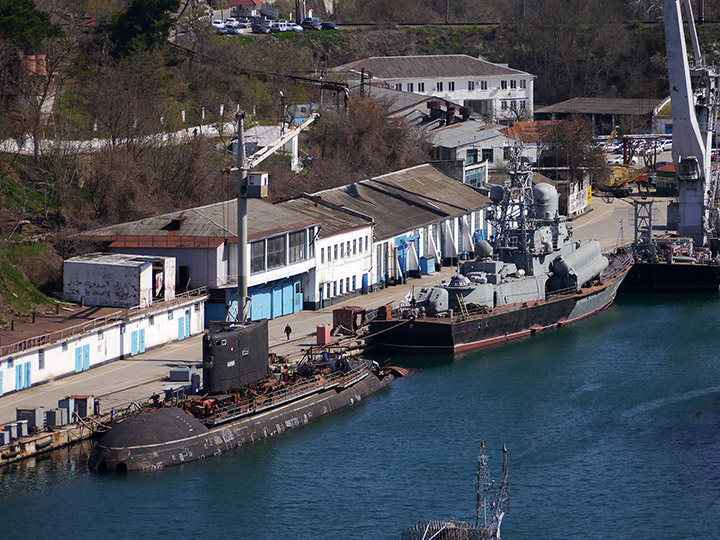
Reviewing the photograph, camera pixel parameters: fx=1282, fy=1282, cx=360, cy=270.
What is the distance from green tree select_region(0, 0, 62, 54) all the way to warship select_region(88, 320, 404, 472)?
40804 millimetres

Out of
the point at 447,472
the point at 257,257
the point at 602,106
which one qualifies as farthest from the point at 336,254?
the point at 602,106

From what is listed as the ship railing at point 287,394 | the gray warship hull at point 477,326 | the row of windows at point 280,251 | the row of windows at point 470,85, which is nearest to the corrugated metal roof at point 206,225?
the row of windows at point 280,251

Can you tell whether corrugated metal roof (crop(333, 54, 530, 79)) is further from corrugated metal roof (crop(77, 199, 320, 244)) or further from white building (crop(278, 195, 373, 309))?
corrugated metal roof (crop(77, 199, 320, 244))

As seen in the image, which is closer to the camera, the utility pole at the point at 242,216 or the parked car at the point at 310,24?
the utility pole at the point at 242,216

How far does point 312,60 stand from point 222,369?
112633 mm

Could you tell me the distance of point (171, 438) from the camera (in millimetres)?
48156

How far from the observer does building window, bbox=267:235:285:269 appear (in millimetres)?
69500

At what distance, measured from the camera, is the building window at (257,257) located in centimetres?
6788

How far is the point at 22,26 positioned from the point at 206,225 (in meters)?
29.0

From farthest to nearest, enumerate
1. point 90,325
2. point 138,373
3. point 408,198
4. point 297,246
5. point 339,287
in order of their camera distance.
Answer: point 408,198, point 339,287, point 297,246, point 90,325, point 138,373

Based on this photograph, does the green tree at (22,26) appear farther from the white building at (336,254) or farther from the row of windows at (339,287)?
the row of windows at (339,287)

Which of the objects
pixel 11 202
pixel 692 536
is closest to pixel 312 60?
pixel 11 202

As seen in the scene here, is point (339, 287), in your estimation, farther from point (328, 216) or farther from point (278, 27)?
point (278, 27)

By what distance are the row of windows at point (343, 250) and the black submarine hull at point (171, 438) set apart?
22.8 m
